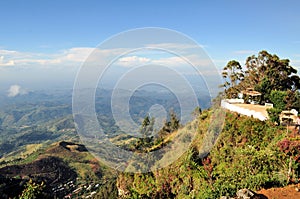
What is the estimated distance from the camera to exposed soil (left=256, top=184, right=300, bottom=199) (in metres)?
6.60

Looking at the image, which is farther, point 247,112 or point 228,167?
point 247,112

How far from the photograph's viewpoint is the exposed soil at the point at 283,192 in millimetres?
6603

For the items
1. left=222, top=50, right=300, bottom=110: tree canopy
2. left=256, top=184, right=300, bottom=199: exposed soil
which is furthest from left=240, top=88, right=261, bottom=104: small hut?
left=256, top=184, right=300, bottom=199: exposed soil

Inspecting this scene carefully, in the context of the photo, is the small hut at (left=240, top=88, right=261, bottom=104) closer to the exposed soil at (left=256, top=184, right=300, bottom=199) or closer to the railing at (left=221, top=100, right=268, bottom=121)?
the railing at (left=221, top=100, right=268, bottom=121)

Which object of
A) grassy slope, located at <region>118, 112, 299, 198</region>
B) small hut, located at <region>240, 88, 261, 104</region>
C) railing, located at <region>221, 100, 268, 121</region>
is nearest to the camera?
grassy slope, located at <region>118, 112, 299, 198</region>

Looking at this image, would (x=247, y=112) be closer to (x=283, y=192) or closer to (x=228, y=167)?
(x=228, y=167)

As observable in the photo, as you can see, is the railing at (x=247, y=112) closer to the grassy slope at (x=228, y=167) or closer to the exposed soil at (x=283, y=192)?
the grassy slope at (x=228, y=167)

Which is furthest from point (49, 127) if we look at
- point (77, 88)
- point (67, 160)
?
point (77, 88)

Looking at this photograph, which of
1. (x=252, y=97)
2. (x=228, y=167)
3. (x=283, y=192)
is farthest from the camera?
(x=252, y=97)

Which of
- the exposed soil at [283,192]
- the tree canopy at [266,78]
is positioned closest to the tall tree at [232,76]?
the tree canopy at [266,78]

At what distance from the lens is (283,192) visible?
22.4 feet

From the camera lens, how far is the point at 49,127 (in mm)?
160625

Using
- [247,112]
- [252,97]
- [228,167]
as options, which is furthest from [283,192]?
[252,97]

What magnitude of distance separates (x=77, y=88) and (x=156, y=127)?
12.8 meters
